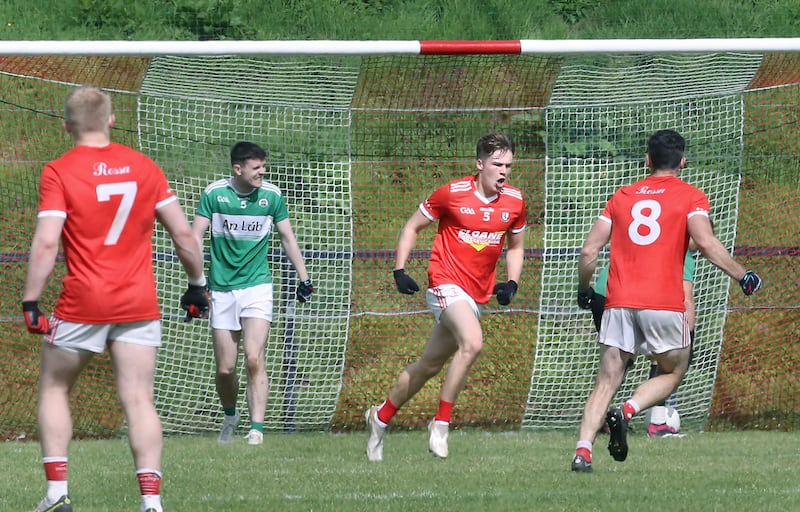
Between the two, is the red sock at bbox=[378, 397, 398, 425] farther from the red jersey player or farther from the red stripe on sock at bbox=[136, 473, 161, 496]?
the red stripe on sock at bbox=[136, 473, 161, 496]

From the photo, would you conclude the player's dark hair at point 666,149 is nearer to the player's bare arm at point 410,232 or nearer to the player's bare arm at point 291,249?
the player's bare arm at point 410,232

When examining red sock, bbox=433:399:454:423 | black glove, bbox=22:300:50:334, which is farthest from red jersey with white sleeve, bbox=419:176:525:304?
black glove, bbox=22:300:50:334

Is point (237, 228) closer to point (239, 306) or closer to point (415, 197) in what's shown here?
point (239, 306)

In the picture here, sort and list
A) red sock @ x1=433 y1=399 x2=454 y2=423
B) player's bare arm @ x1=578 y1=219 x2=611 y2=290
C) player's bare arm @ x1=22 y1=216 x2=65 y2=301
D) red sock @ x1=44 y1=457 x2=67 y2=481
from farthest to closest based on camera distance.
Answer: red sock @ x1=433 y1=399 x2=454 y2=423 < player's bare arm @ x1=578 y1=219 x2=611 y2=290 < red sock @ x1=44 y1=457 x2=67 y2=481 < player's bare arm @ x1=22 y1=216 x2=65 y2=301

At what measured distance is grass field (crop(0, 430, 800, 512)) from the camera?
621cm

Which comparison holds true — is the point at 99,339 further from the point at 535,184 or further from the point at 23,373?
the point at 535,184

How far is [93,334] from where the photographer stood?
18.2 feet

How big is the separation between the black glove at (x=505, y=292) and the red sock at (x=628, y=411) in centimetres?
118

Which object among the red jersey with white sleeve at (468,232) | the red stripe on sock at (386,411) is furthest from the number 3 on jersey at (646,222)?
the red stripe on sock at (386,411)

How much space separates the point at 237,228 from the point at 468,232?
75.9 inches

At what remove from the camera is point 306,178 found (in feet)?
36.9

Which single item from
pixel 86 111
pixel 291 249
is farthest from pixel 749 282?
pixel 86 111

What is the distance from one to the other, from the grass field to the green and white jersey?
1257 millimetres

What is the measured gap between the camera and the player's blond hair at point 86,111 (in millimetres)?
5535
